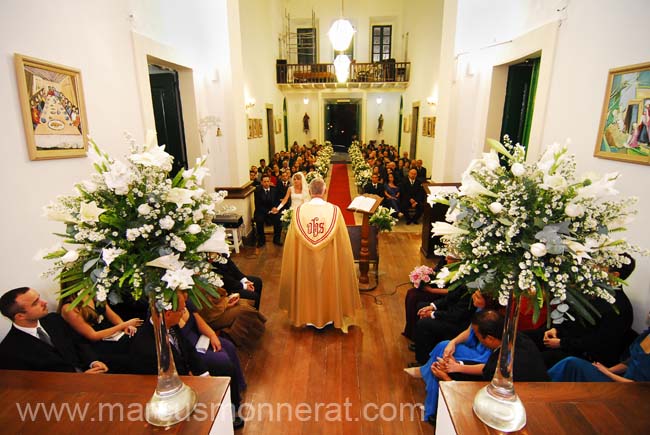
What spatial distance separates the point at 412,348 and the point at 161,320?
299cm

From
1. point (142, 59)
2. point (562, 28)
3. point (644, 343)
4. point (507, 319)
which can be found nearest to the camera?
point (507, 319)

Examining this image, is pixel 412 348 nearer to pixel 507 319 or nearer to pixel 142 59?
pixel 507 319

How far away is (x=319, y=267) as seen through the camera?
12.9 feet

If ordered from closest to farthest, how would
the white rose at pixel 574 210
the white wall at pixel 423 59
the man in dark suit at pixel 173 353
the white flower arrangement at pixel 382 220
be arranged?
the white rose at pixel 574 210, the man in dark suit at pixel 173 353, the white flower arrangement at pixel 382 220, the white wall at pixel 423 59

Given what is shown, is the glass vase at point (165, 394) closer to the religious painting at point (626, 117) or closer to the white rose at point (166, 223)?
the white rose at point (166, 223)

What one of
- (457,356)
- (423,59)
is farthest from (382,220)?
(423,59)

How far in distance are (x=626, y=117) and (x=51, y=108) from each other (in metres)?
4.77

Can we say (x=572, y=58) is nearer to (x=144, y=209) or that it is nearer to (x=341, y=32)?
(x=144, y=209)

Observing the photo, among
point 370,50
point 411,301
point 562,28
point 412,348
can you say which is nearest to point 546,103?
point 562,28

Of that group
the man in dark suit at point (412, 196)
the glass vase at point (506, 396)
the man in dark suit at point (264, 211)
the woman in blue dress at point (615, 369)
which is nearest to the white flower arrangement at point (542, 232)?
the glass vase at point (506, 396)

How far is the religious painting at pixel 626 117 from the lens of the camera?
8.67 ft

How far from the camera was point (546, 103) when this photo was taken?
3.99 meters

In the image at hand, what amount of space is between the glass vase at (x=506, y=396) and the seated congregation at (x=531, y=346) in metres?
0.46

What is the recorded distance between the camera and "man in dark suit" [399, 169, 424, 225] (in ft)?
28.0
